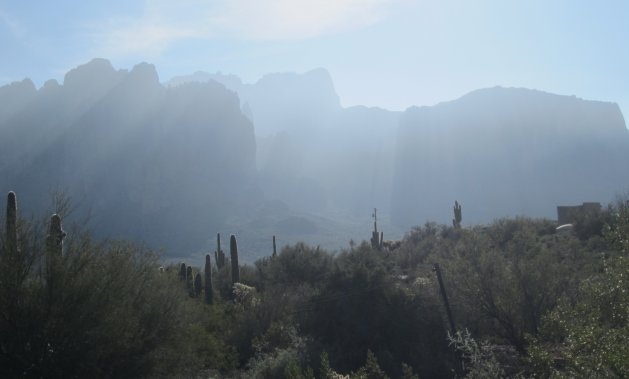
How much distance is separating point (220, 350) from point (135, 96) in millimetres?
79782

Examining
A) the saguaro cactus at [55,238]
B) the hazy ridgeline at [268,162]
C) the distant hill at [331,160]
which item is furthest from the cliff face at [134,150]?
the saguaro cactus at [55,238]

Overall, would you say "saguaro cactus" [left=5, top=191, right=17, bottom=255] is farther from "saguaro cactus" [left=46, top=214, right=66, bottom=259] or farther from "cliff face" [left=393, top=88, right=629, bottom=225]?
"cliff face" [left=393, top=88, right=629, bottom=225]

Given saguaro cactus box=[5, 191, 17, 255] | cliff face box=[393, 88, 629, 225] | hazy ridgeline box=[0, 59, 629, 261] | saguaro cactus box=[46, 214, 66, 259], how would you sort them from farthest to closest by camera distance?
1. cliff face box=[393, 88, 629, 225]
2. hazy ridgeline box=[0, 59, 629, 261]
3. saguaro cactus box=[46, 214, 66, 259]
4. saguaro cactus box=[5, 191, 17, 255]

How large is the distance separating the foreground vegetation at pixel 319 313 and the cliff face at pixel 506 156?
5211 cm

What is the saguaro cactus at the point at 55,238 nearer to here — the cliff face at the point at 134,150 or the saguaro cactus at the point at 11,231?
the saguaro cactus at the point at 11,231

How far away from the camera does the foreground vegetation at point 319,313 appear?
10.4 meters

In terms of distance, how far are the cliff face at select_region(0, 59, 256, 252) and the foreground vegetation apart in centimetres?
4704

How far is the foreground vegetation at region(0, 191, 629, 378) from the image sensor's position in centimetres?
1036

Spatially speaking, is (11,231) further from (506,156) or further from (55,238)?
(506,156)

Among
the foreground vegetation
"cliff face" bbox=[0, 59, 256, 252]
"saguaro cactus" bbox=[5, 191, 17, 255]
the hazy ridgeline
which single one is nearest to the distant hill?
the hazy ridgeline

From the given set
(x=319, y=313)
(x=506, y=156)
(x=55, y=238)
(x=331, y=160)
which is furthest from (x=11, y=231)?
(x=331, y=160)

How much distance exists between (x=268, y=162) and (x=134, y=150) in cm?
2870

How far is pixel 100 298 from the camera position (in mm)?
11523

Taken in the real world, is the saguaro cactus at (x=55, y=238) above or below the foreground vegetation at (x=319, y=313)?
above
